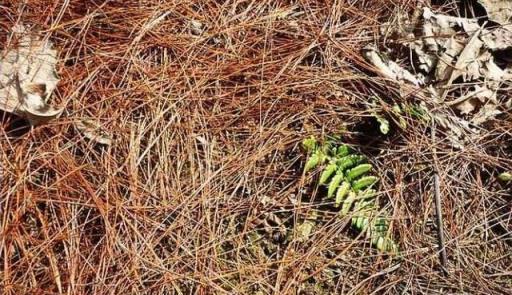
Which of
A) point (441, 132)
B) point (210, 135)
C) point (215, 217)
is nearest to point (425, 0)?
point (441, 132)

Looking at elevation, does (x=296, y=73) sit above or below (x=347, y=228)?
above

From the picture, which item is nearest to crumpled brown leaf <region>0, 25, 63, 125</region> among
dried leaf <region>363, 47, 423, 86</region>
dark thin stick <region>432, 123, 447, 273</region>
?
dried leaf <region>363, 47, 423, 86</region>

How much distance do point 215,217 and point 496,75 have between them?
143 cm

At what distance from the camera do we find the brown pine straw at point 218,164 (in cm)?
296

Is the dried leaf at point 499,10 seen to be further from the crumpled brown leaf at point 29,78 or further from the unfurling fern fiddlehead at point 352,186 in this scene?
the crumpled brown leaf at point 29,78

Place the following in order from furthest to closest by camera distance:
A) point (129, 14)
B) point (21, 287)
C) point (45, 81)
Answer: point (129, 14), point (45, 81), point (21, 287)

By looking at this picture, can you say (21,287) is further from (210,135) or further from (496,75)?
(496,75)

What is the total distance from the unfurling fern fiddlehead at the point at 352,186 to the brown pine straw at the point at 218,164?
58mm

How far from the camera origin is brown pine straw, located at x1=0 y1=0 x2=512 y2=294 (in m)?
2.96

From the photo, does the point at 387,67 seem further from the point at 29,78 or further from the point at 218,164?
the point at 29,78

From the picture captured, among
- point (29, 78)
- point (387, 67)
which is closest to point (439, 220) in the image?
point (387, 67)

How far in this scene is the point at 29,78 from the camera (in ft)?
10.1

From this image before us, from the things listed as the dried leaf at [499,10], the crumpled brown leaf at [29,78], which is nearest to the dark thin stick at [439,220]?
the dried leaf at [499,10]

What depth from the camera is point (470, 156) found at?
126 inches
